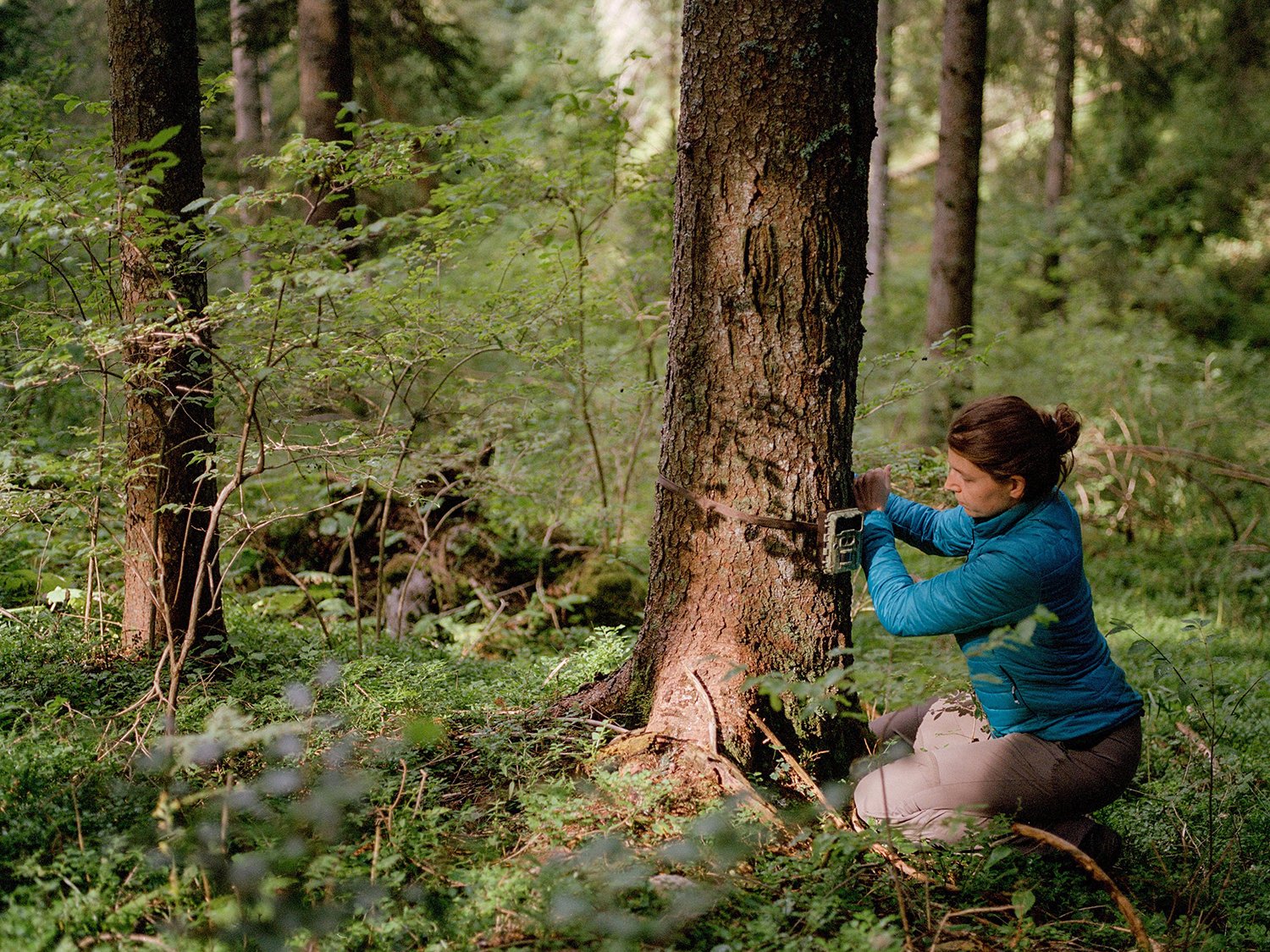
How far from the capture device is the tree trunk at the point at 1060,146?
1333 centimetres

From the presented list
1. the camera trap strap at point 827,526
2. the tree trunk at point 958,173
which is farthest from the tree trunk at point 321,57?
the tree trunk at point 958,173

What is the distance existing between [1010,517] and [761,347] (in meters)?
0.98

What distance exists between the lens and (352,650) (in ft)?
14.0

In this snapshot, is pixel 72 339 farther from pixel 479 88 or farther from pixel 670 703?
pixel 479 88

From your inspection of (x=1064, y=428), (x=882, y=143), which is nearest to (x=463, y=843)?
(x=1064, y=428)

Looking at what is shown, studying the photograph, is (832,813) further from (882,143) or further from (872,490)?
(882,143)

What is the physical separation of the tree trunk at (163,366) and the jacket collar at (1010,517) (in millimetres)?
2893

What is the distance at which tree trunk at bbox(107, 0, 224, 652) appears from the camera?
11.5ft

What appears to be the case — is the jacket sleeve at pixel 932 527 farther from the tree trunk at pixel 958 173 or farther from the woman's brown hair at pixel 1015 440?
the tree trunk at pixel 958 173

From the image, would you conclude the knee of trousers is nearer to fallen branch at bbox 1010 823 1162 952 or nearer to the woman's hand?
fallen branch at bbox 1010 823 1162 952

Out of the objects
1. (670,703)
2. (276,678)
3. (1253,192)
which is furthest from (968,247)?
(1253,192)

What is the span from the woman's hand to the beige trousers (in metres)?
0.85

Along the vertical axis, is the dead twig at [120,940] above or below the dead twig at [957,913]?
above

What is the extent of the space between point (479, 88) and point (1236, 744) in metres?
8.70
